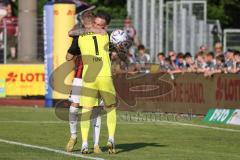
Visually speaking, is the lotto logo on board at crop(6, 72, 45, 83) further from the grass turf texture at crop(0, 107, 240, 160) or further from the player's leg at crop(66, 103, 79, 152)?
the player's leg at crop(66, 103, 79, 152)

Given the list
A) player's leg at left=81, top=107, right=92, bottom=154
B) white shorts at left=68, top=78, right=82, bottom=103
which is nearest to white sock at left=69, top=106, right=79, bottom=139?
white shorts at left=68, top=78, right=82, bottom=103

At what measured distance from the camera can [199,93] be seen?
76.7 feet

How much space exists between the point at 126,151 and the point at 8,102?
14529 millimetres

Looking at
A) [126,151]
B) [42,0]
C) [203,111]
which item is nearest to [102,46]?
[126,151]

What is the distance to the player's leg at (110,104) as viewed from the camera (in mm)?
13609

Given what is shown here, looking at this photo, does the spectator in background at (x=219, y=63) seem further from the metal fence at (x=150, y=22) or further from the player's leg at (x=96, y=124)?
the player's leg at (x=96, y=124)

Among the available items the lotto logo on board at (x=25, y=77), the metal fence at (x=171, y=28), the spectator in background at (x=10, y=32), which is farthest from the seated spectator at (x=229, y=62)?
the spectator in background at (x=10, y=32)

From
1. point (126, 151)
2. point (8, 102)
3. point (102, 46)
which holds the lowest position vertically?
point (8, 102)

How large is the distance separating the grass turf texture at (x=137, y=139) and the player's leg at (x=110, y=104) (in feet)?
0.75

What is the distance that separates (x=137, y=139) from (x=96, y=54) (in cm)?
328

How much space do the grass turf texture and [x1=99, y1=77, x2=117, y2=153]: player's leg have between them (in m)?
0.23

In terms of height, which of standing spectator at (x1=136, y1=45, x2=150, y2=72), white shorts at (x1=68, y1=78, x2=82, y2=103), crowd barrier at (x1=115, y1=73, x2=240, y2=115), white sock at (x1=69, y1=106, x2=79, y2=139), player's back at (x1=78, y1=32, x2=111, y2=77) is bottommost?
crowd barrier at (x1=115, y1=73, x2=240, y2=115)

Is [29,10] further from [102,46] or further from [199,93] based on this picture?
[102,46]

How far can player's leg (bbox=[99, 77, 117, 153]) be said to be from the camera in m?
13.6
